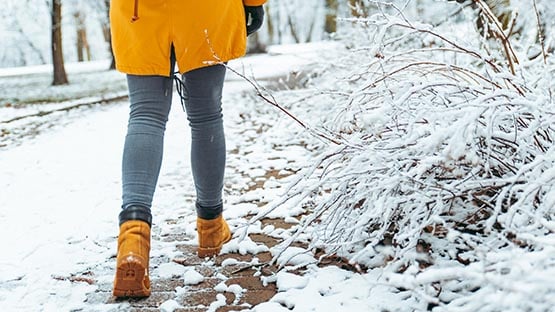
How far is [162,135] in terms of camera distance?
1.96m

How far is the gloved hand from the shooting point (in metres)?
2.14

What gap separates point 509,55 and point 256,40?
22.1 meters

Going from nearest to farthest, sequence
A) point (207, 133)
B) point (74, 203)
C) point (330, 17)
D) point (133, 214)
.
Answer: point (133, 214) → point (207, 133) → point (74, 203) → point (330, 17)

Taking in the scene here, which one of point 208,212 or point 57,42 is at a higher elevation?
point 208,212

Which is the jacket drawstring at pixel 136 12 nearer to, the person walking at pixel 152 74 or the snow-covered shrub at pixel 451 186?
the person walking at pixel 152 74

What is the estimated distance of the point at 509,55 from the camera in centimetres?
238

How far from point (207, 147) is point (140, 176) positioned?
1.04ft

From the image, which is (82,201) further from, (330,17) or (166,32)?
(330,17)

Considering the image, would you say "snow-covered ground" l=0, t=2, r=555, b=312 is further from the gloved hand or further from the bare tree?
the bare tree

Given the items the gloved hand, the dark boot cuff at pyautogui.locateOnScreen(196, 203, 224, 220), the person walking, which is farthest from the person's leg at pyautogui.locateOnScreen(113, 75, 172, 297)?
the gloved hand

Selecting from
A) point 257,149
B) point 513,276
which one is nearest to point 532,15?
point 257,149

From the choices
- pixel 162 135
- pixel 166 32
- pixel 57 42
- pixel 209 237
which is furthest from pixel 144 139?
pixel 57 42

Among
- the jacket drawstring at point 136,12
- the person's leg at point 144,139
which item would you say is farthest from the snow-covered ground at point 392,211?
the jacket drawstring at point 136,12

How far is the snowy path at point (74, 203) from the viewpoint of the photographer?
196 cm
